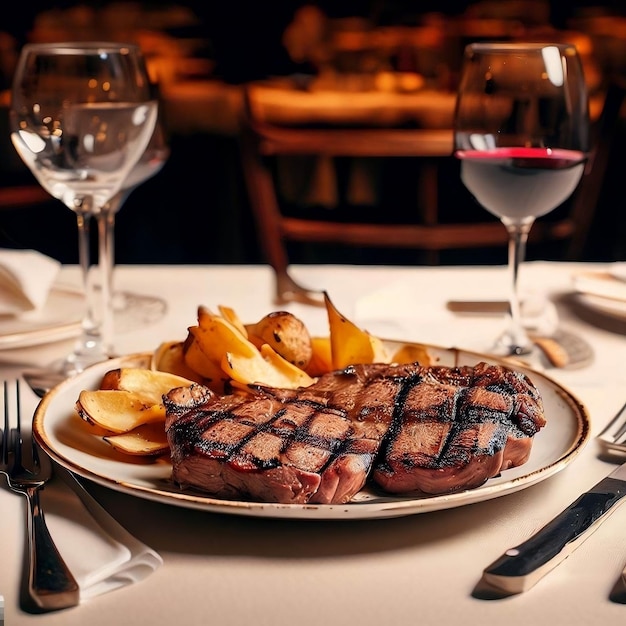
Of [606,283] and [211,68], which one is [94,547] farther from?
[211,68]

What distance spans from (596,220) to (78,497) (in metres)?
4.32

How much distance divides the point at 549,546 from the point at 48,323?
86cm

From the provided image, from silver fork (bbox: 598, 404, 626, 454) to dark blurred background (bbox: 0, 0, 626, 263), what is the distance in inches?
145

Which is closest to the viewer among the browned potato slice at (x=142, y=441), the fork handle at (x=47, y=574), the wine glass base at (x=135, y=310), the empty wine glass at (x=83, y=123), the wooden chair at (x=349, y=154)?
the fork handle at (x=47, y=574)

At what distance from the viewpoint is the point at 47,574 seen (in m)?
0.70

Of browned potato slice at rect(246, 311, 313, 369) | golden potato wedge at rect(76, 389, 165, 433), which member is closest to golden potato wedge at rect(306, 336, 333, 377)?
browned potato slice at rect(246, 311, 313, 369)

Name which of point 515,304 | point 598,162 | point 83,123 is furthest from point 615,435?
point 598,162

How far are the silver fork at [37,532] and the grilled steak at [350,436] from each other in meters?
0.12

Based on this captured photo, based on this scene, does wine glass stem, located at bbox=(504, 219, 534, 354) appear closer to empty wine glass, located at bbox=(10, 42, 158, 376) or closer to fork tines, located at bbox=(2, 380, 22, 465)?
empty wine glass, located at bbox=(10, 42, 158, 376)

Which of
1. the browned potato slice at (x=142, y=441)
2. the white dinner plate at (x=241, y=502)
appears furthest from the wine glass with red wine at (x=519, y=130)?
the browned potato slice at (x=142, y=441)

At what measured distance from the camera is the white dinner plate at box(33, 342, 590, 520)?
737 mm

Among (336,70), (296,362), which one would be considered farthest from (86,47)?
(336,70)

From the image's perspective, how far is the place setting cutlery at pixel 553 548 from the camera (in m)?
0.70

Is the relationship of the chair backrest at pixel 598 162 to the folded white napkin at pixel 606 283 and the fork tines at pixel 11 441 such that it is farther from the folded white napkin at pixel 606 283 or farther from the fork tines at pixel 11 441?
the fork tines at pixel 11 441
